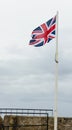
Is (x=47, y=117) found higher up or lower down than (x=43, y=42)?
lower down

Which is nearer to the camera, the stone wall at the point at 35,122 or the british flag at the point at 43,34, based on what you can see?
the british flag at the point at 43,34

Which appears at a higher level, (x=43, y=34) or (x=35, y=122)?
(x=43, y=34)

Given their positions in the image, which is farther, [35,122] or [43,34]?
[35,122]

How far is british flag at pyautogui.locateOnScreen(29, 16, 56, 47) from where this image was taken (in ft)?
56.0

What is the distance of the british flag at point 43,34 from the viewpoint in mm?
17078

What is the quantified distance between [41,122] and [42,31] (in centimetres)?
551

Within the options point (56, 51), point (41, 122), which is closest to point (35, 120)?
point (41, 122)

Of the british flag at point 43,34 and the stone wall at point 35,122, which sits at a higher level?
the british flag at point 43,34

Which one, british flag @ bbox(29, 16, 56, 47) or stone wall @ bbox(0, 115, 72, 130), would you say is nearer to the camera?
british flag @ bbox(29, 16, 56, 47)

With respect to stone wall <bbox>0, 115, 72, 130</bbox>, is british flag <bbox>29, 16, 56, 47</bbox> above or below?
above

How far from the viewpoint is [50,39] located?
17.1 m

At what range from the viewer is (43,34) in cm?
1716

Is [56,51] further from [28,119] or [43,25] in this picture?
[28,119]

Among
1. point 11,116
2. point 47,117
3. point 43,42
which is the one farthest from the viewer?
point 11,116
